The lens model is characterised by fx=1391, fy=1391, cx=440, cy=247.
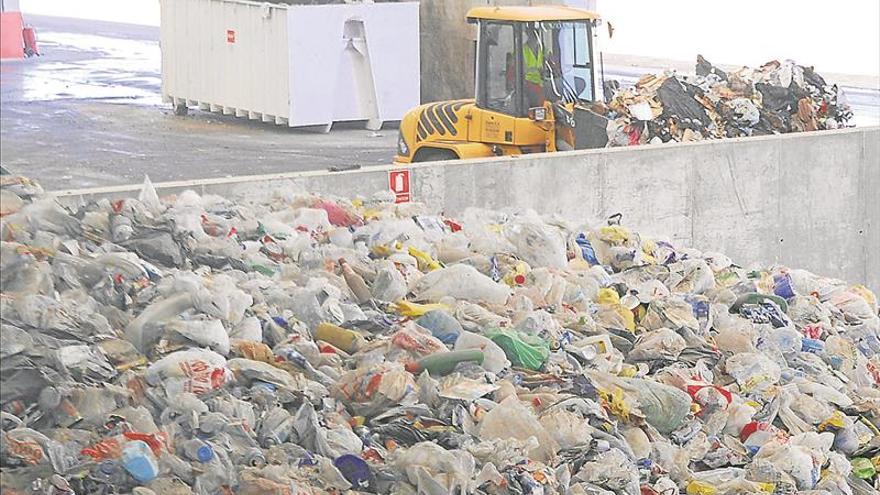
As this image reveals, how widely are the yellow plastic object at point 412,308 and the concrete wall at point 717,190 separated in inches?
121

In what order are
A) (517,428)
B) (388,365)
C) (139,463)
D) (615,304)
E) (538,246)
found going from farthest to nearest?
(538,246) → (615,304) → (388,365) → (517,428) → (139,463)

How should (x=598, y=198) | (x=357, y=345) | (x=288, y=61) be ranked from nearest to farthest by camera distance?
(x=357, y=345)
(x=598, y=198)
(x=288, y=61)

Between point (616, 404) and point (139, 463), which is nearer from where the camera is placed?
point (139, 463)

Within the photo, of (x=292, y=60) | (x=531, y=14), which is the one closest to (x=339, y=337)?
(x=531, y=14)

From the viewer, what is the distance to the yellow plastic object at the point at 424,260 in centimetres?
563

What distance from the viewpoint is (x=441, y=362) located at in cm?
455

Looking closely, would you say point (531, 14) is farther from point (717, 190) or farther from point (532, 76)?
point (717, 190)

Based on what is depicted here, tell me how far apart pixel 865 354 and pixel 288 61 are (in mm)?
13749

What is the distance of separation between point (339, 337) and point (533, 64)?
26.8 feet

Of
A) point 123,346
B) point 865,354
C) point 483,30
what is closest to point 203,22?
point 483,30

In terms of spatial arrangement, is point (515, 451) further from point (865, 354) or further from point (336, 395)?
point (865, 354)

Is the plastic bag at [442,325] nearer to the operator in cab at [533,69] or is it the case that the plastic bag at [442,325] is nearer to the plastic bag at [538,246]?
the plastic bag at [538,246]

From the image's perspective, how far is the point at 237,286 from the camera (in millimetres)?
4809

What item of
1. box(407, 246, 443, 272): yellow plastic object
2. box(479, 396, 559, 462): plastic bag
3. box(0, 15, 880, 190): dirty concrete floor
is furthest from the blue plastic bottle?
box(0, 15, 880, 190): dirty concrete floor
